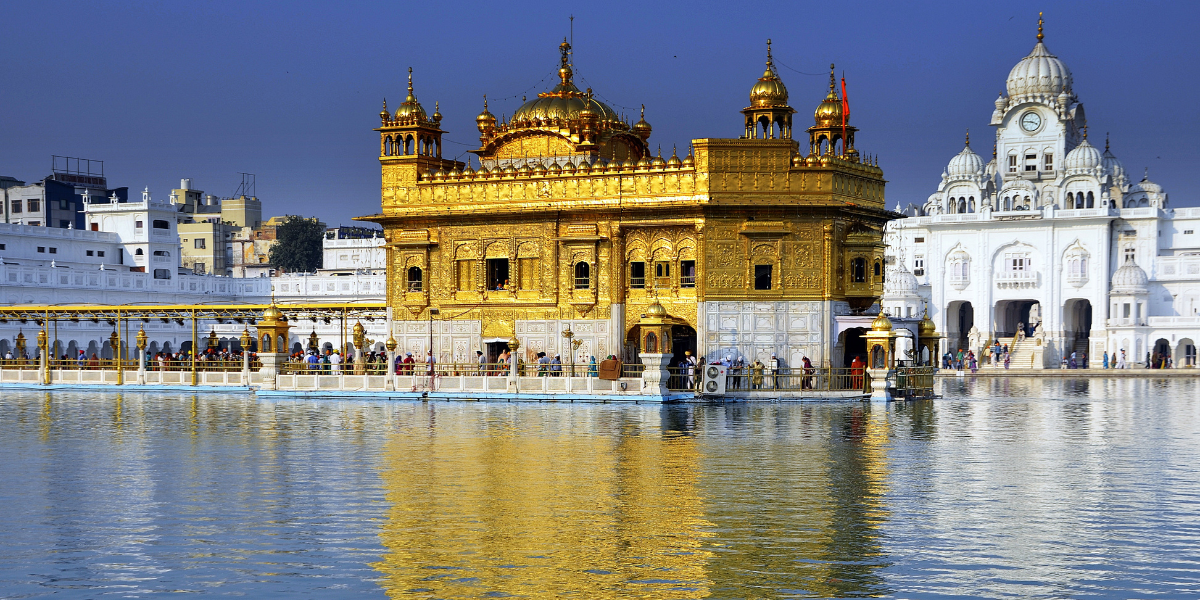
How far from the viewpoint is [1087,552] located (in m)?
12.1

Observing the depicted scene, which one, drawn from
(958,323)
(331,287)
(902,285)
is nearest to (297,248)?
(331,287)

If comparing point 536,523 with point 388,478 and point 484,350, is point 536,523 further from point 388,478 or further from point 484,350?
point 484,350

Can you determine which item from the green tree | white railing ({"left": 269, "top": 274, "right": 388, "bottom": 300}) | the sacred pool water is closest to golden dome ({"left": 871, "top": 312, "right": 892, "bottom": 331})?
the sacred pool water

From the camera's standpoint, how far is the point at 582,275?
34.3 metres

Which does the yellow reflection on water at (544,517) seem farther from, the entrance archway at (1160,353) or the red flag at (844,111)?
the entrance archway at (1160,353)

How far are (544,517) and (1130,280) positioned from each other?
178ft

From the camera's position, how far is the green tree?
8775 centimetres

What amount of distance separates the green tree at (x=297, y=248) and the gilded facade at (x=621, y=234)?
52.1 metres

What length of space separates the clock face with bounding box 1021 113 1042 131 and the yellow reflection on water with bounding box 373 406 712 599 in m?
55.1

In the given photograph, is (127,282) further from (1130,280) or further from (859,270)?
(1130,280)

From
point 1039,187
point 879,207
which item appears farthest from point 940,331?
point 879,207

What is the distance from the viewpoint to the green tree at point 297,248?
288ft

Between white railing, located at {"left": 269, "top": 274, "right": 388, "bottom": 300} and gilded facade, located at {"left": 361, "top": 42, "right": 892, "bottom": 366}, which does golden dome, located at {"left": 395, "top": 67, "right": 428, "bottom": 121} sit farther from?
white railing, located at {"left": 269, "top": 274, "right": 388, "bottom": 300}

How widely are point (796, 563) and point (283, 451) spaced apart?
1066 centimetres
